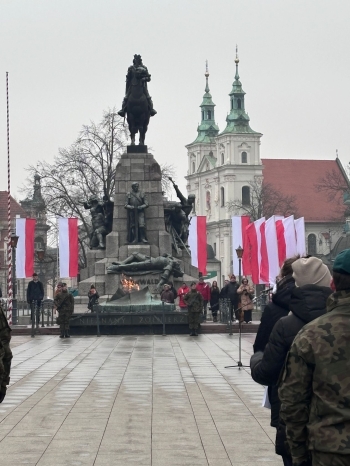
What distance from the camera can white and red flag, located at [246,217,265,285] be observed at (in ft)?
118

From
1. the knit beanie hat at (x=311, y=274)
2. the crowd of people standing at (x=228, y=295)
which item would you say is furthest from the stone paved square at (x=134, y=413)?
the crowd of people standing at (x=228, y=295)

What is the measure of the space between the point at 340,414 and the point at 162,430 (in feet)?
21.0

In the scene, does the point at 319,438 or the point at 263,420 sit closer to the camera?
the point at 319,438

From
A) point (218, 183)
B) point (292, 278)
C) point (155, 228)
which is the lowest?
point (292, 278)

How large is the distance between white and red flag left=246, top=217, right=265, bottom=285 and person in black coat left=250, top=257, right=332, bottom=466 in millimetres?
29527

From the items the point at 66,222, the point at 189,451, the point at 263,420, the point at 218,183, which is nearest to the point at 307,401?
the point at 189,451

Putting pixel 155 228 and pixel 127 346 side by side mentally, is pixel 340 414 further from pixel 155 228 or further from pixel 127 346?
pixel 155 228

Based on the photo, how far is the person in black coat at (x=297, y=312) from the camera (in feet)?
20.3

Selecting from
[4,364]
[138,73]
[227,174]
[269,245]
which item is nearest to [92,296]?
[269,245]

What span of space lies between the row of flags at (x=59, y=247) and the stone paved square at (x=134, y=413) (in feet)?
52.9

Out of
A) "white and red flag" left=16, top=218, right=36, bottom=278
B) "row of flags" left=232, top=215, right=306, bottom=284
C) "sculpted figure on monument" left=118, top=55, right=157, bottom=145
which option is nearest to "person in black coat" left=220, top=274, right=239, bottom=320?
"row of flags" left=232, top=215, right=306, bottom=284

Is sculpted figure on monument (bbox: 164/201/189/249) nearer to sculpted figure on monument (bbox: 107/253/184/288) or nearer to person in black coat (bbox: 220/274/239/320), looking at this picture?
sculpted figure on monument (bbox: 107/253/184/288)

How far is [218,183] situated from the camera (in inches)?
5955

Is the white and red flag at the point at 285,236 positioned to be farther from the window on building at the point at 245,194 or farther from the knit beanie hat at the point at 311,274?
the window on building at the point at 245,194
